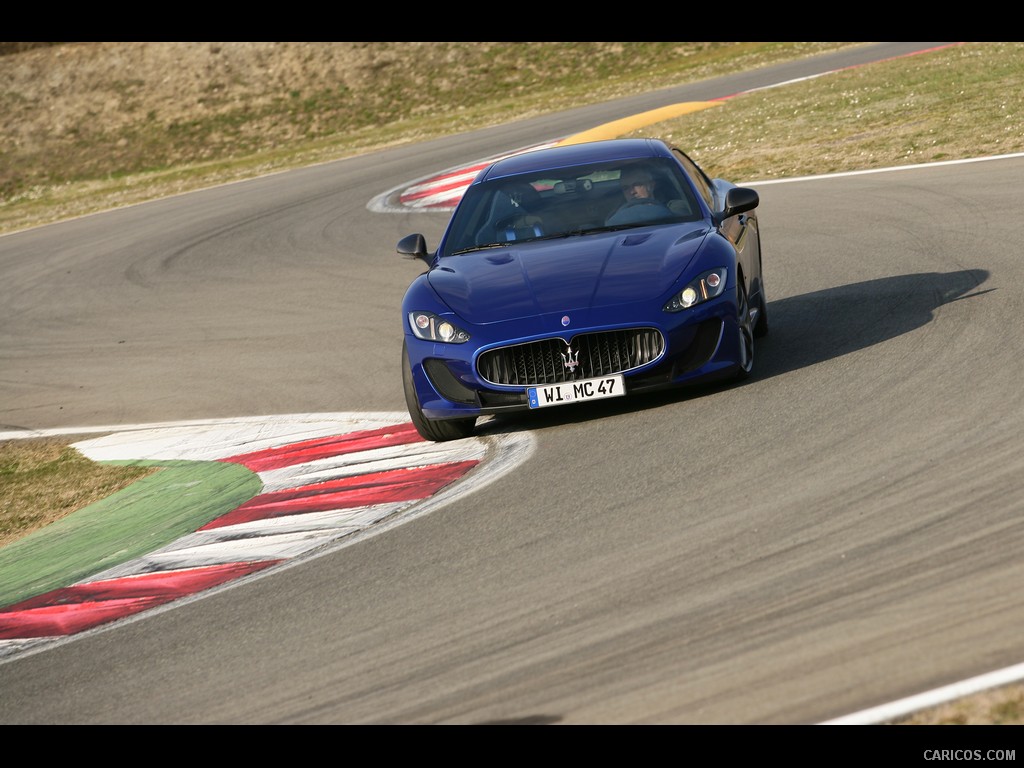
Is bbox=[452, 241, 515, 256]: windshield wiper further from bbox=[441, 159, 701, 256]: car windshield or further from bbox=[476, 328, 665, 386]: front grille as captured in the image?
bbox=[476, 328, 665, 386]: front grille

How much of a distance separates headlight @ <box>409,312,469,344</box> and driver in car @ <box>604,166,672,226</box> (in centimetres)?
138

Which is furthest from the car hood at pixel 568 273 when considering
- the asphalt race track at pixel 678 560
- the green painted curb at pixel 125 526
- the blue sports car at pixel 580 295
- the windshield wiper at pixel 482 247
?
the green painted curb at pixel 125 526

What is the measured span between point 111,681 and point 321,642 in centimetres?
77

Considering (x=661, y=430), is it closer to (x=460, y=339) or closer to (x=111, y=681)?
(x=460, y=339)

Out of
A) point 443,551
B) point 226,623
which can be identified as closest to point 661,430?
point 443,551

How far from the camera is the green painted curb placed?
6.89m

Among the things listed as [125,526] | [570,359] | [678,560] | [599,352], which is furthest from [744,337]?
[125,526]

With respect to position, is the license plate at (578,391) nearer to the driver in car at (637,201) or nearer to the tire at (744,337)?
the tire at (744,337)

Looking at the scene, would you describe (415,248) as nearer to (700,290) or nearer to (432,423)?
(432,423)

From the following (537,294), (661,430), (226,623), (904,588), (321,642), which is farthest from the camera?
(537,294)

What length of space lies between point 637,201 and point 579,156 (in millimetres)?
646

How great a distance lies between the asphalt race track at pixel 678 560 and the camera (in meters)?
4.04

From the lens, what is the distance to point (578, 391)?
23.3 ft

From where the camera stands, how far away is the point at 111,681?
4906mm
